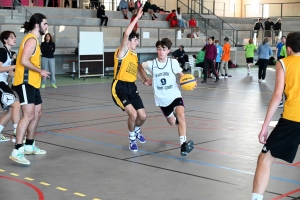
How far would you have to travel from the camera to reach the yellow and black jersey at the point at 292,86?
5.18 meters

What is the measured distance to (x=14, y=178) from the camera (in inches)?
274

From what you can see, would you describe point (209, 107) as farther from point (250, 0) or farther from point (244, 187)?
point (250, 0)

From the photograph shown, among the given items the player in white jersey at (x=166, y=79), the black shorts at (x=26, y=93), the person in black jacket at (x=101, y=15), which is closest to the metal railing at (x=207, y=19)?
the person in black jacket at (x=101, y=15)

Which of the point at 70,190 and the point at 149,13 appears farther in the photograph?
the point at 149,13

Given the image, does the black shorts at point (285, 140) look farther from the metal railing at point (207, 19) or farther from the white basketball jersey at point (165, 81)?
the metal railing at point (207, 19)

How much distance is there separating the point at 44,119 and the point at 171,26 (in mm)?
22089

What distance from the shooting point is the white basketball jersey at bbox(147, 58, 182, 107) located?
8797 mm

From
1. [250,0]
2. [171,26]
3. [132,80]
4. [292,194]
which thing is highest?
[250,0]

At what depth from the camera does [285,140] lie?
17.1 ft

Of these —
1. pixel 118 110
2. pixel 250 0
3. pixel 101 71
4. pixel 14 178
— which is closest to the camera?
pixel 14 178

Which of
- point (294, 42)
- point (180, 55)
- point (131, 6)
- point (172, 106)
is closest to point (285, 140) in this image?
point (294, 42)

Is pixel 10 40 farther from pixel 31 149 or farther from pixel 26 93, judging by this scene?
pixel 31 149

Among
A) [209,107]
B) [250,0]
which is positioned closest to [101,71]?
[209,107]

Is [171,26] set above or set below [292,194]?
above
